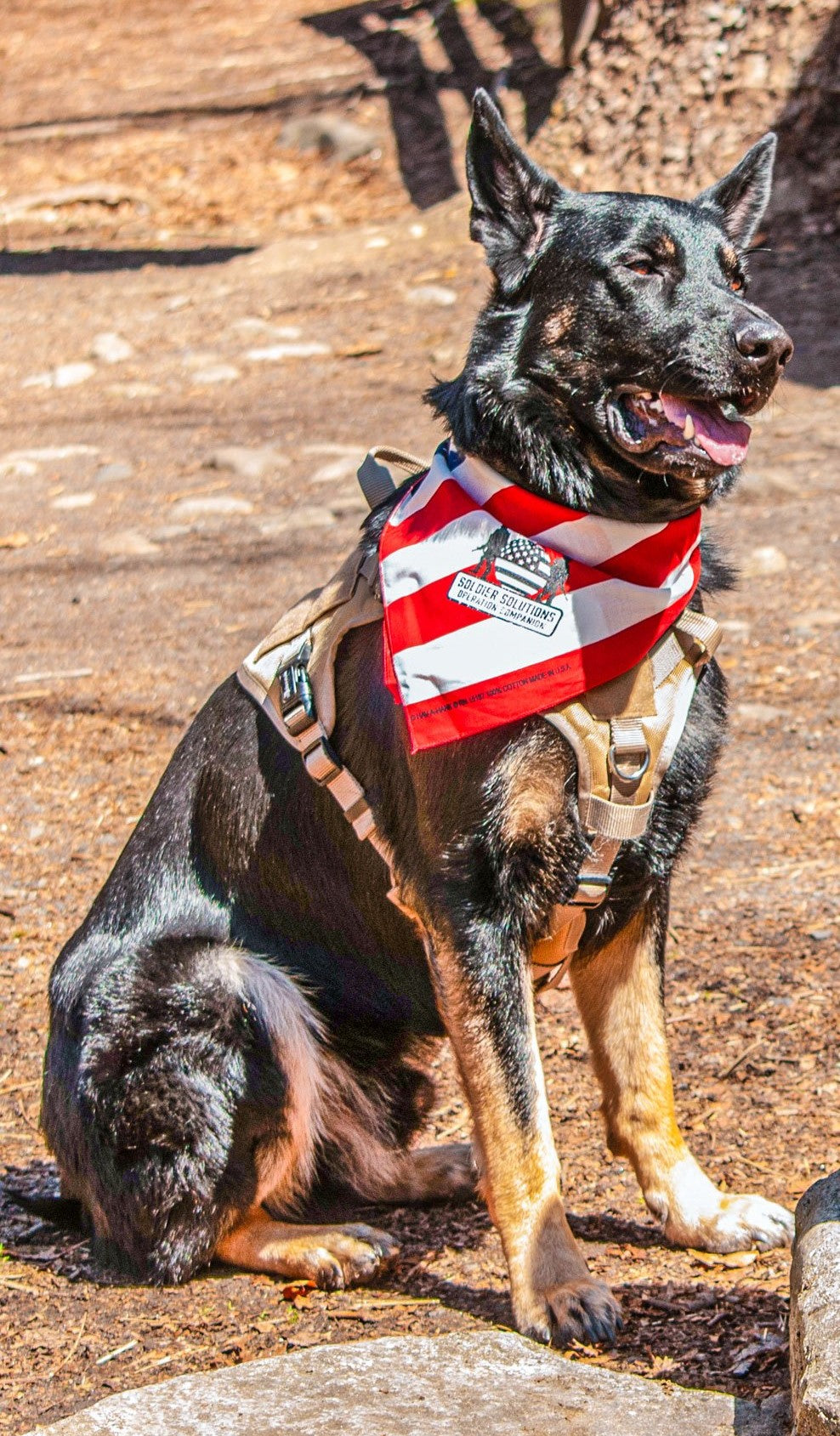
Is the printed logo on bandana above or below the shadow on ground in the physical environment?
above

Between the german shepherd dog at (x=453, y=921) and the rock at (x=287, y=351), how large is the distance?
6585mm

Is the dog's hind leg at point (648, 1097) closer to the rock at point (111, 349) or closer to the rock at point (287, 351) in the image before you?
the rock at point (287, 351)

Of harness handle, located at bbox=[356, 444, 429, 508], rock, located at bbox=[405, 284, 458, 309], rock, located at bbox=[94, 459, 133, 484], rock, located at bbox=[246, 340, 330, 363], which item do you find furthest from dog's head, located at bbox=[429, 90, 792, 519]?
rock, located at bbox=[405, 284, 458, 309]

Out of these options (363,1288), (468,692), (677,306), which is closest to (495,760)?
(468,692)

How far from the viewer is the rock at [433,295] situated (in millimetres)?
9984

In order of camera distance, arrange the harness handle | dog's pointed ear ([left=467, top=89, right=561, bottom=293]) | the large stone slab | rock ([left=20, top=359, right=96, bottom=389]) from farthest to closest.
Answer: rock ([left=20, top=359, right=96, bottom=389]), the harness handle, dog's pointed ear ([left=467, top=89, right=561, bottom=293]), the large stone slab

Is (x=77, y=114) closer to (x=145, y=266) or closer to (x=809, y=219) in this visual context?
(x=145, y=266)

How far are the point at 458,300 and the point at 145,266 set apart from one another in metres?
3.16

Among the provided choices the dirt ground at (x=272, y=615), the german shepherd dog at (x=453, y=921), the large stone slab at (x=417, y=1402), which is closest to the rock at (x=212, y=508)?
the dirt ground at (x=272, y=615)

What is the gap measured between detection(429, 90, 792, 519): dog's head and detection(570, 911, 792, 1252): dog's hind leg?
987 millimetres

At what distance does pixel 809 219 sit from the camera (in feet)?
33.2

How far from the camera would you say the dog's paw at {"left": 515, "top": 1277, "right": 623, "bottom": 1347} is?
2.90 meters

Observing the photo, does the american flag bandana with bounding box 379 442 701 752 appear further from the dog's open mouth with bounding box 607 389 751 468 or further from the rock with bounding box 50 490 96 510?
the rock with bounding box 50 490 96 510

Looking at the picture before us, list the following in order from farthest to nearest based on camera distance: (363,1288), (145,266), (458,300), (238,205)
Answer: (238,205) < (145,266) < (458,300) < (363,1288)
